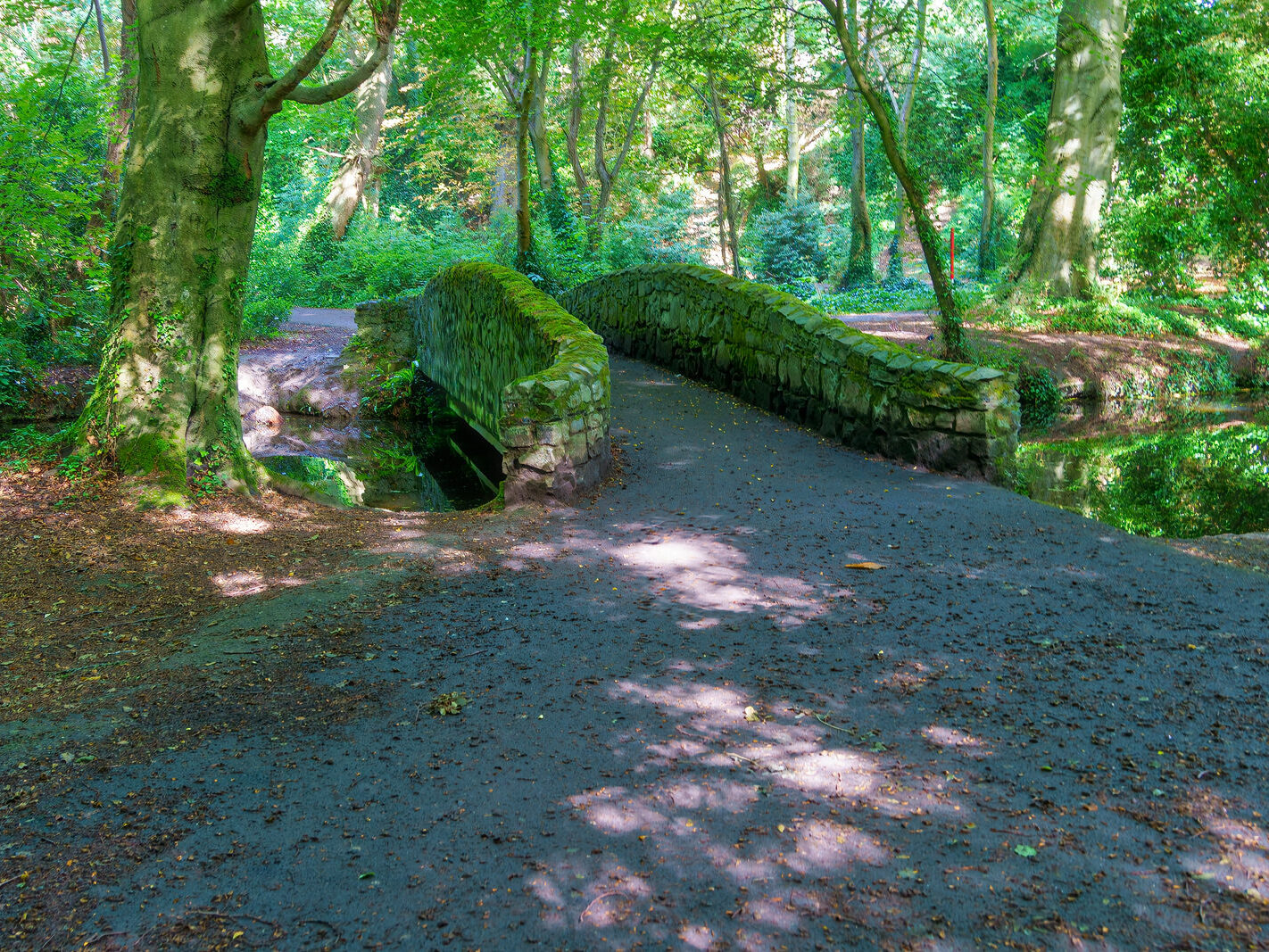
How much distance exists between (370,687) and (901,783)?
2401 millimetres

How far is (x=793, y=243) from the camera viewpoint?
26.2 meters

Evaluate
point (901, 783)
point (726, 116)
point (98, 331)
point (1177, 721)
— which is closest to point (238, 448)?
point (901, 783)

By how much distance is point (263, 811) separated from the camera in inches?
126

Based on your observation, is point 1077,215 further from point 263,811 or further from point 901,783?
point 263,811

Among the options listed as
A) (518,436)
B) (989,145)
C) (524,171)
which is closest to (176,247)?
(518,436)

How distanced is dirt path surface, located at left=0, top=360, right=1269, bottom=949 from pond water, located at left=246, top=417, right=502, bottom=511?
4.03m

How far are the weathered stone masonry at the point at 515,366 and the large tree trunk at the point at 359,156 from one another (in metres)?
11.2

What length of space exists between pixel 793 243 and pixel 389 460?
17426mm

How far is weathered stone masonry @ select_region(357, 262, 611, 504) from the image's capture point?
7.34m

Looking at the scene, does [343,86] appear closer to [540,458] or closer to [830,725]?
[540,458]

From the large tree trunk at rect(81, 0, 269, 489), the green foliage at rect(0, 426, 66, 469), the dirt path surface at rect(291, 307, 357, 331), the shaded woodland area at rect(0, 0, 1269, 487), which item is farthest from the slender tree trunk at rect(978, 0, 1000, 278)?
the dirt path surface at rect(291, 307, 357, 331)

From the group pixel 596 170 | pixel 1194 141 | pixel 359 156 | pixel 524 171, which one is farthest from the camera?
pixel 359 156

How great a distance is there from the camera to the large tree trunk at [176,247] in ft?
21.6

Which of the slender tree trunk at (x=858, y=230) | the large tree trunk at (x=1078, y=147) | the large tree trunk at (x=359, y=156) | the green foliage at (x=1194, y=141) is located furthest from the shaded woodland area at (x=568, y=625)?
the large tree trunk at (x=359, y=156)
